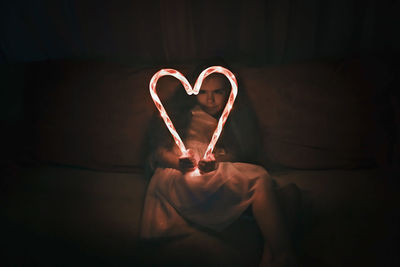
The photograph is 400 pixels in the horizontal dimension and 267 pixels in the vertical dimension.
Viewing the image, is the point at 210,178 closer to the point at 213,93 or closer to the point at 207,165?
the point at 207,165

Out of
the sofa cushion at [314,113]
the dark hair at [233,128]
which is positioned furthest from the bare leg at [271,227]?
the sofa cushion at [314,113]

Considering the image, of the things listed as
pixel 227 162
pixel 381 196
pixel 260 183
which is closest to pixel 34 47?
pixel 227 162

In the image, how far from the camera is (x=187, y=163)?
4.98 ft

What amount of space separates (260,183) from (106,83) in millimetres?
1200

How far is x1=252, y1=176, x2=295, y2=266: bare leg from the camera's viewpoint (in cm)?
116

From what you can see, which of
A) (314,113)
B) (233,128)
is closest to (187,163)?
(233,128)

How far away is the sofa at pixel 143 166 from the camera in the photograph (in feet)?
4.16

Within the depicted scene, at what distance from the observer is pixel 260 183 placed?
4.58ft

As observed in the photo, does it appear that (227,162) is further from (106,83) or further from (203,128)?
(106,83)

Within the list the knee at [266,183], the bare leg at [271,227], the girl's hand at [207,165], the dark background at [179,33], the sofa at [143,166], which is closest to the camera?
the bare leg at [271,227]

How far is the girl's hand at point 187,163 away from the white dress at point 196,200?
1.2 inches

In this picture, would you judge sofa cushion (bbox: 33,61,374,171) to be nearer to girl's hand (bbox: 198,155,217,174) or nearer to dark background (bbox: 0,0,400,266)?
dark background (bbox: 0,0,400,266)

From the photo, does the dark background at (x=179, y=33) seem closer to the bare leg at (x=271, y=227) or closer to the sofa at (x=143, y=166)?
the sofa at (x=143, y=166)

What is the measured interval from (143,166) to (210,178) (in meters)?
0.61
